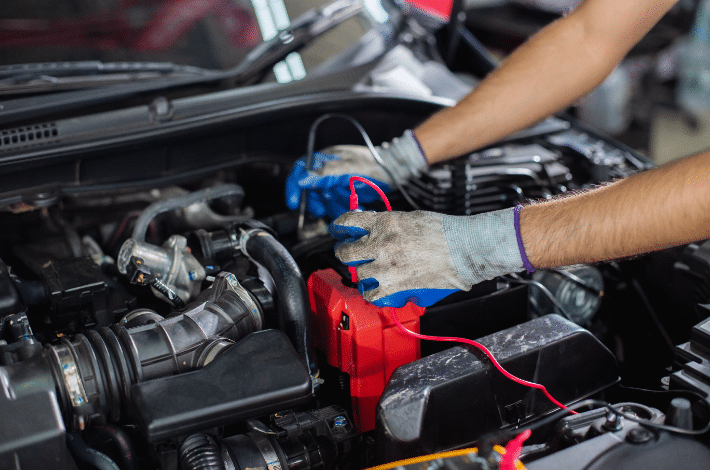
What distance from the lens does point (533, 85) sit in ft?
5.19

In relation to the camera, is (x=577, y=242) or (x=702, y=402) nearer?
(x=702, y=402)

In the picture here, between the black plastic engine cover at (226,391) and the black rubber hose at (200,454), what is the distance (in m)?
0.07

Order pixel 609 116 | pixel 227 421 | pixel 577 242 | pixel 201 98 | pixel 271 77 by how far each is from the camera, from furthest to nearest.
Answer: pixel 609 116, pixel 271 77, pixel 201 98, pixel 577 242, pixel 227 421

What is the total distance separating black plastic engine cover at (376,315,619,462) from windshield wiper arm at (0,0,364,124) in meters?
0.90

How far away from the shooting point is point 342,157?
157 centimetres

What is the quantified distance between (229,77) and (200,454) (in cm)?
100

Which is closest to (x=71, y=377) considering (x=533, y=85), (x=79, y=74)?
(x=79, y=74)

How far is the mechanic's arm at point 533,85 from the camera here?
60.9 inches

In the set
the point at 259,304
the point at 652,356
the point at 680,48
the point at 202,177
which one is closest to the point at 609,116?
the point at 680,48

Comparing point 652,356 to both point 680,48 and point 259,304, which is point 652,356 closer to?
point 259,304

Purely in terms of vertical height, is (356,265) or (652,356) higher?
Result: (356,265)

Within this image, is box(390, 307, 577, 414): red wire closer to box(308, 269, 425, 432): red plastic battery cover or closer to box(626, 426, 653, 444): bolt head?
box(308, 269, 425, 432): red plastic battery cover

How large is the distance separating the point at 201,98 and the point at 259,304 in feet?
1.95

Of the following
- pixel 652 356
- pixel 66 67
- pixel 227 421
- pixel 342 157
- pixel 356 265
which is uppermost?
pixel 66 67
